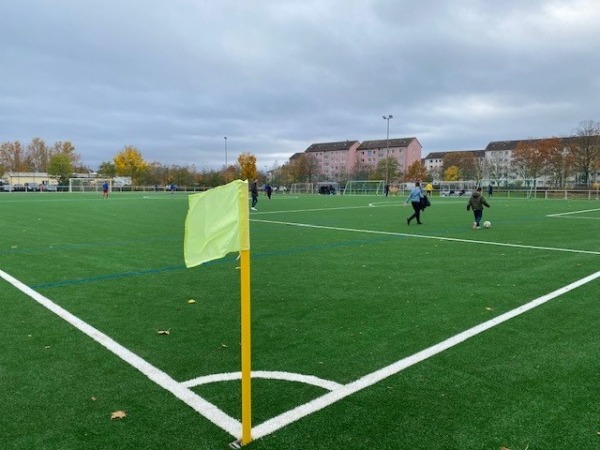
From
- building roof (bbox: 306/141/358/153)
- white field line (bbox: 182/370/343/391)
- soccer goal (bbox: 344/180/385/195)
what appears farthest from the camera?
building roof (bbox: 306/141/358/153)

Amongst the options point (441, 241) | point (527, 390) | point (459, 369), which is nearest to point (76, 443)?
point (459, 369)

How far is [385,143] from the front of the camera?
147875mm

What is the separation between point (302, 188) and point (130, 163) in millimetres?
48246

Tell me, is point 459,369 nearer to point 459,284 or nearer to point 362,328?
point 362,328

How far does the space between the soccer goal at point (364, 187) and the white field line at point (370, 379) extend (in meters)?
62.8

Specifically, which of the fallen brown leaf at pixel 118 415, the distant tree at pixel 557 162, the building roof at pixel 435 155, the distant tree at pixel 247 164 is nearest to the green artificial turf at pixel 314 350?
the fallen brown leaf at pixel 118 415

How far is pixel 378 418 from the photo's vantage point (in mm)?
3418

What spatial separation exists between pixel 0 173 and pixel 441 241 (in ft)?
390

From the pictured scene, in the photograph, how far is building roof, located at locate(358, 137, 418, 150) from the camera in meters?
144

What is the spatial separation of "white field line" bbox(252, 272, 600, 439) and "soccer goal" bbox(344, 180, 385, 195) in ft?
206

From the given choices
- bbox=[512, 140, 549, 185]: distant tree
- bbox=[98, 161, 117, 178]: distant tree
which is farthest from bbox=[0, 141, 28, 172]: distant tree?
bbox=[512, 140, 549, 185]: distant tree

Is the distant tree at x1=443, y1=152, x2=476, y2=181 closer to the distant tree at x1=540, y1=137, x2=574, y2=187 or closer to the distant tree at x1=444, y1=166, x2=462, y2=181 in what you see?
the distant tree at x1=444, y1=166, x2=462, y2=181

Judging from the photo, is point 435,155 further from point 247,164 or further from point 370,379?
point 370,379

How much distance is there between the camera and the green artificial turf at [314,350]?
326 cm
